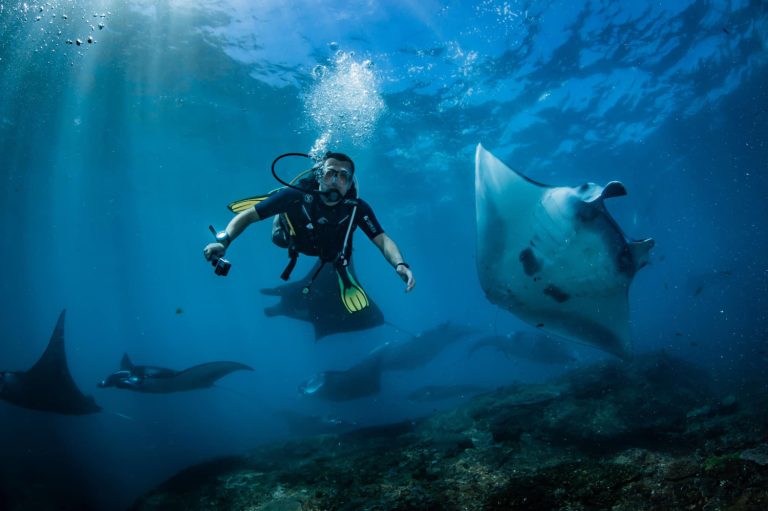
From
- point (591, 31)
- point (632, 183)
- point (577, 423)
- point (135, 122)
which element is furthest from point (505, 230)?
point (632, 183)

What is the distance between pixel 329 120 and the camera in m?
17.1

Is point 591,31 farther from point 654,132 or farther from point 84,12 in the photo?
point 84,12

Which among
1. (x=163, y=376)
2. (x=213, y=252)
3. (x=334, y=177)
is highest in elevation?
(x=334, y=177)

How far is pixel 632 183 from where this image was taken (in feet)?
86.8

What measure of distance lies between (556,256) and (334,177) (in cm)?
283

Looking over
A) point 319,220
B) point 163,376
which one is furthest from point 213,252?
point 163,376

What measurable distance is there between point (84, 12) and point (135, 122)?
6355 mm

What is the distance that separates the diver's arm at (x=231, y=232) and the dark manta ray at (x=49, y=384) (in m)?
6.46

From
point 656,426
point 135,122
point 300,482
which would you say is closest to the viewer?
point 300,482

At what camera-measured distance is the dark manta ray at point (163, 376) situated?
7953mm

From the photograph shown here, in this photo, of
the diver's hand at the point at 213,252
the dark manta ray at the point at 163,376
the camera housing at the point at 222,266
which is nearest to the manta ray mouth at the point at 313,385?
the dark manta ray at the point at 163,376

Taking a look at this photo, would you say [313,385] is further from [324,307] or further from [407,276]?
A: [407,276]

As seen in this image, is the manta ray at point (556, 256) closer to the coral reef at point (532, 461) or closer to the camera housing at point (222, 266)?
the coral reef at point (532, 461)

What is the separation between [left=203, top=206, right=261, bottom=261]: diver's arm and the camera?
3018mm
